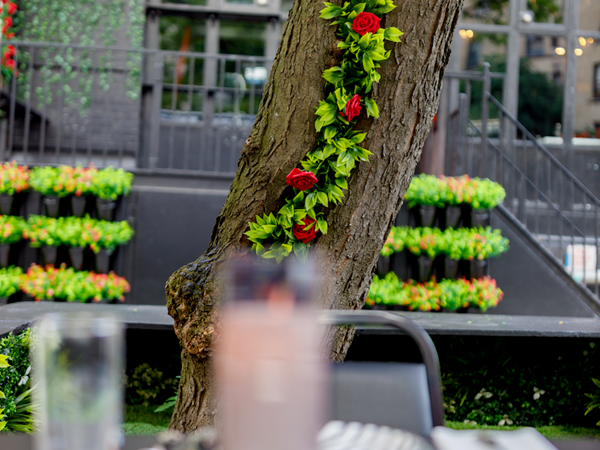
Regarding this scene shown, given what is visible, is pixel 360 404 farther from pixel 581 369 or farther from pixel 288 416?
pixel 581 369

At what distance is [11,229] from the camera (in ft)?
15.7

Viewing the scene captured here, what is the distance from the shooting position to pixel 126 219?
5.17 meters

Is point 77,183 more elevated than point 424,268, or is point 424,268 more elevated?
point 77,183

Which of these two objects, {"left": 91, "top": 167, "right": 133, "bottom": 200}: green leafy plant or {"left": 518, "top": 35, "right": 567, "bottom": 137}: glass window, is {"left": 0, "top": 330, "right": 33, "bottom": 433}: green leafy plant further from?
{"left": 518, "top": 35, "right": 567, "bottom": 137}: glass window

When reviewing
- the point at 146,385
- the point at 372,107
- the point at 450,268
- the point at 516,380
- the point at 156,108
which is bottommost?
the point at 146,385

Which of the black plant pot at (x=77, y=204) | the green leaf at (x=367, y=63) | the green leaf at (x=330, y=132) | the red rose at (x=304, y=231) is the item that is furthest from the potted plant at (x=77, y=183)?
the green leaf at (x=367, y=63)

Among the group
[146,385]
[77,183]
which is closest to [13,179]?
[77,183]

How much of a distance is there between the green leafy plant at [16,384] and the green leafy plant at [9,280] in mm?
2491

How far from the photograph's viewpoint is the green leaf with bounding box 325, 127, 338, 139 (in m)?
1.72

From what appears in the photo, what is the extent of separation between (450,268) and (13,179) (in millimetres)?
4023

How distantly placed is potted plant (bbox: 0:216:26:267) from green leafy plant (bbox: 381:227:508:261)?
10.9ft

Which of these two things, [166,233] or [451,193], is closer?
[451,193]

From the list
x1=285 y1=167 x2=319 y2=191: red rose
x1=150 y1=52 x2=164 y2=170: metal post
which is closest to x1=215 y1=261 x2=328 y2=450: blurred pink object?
x1=285 y1=167 x2=319 y2=191: red rose

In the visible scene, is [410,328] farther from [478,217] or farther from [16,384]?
[478,217]
